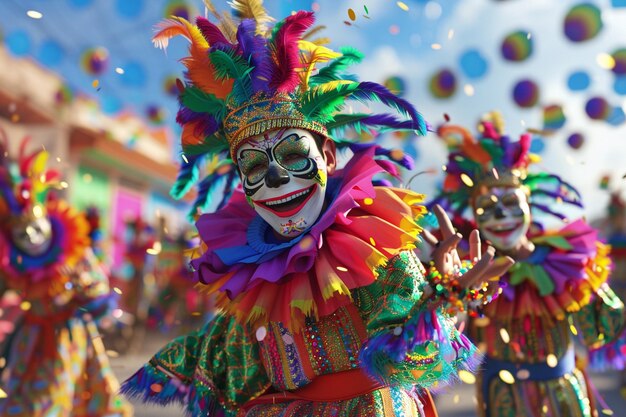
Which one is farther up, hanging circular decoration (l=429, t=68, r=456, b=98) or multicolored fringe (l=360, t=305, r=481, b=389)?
multicolored fringe (l=360, t=305, r=481, b=389)

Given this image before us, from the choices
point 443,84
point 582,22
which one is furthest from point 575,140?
point 443,84

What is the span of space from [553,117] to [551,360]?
64.9 inches

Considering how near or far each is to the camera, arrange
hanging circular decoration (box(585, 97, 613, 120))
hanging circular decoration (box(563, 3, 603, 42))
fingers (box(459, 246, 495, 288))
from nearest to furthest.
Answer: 1. fingers (box(459, 246, 495, 288))
2. hanging circular decoration (box(563, 3, 603, 42))
3. hanging circular decoration (box(585, 97, 613, 120))

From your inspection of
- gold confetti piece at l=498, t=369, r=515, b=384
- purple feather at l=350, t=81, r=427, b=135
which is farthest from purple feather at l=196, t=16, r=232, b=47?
gold confetti piece at l=498, t=369, r=515, b=384

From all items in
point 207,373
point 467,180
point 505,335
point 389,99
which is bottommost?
point 207,373

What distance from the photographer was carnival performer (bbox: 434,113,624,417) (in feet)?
10.6

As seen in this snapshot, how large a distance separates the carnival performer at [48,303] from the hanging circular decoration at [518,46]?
3356mm

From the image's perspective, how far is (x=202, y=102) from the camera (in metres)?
2.31

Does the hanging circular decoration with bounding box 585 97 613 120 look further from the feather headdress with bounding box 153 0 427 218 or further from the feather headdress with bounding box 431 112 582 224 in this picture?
the feather headdress with bounding box 153 0 427 218

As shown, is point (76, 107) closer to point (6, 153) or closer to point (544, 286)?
point (6, 153)

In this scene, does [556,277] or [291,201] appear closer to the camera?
[291,201]

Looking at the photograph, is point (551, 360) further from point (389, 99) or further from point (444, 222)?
point (389, 99)

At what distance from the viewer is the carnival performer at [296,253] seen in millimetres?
1921

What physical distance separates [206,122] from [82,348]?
9.29 feet
